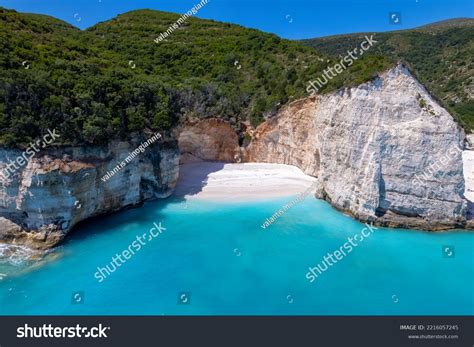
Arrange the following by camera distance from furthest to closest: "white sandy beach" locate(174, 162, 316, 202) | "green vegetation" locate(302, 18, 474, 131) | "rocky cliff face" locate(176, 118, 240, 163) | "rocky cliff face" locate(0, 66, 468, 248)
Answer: "green vegetation" locate(302, 18, 474, 131), "rocky cliff face" locate(176, 118, 240, 163), "white sandy beach" locate(174, 162, 316, 202), "rocky cliff face" locate(0, 66, 468, 248)

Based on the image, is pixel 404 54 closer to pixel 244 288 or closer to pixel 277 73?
pixel 277 73

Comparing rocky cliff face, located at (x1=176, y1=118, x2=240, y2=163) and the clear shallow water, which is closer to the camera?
the clear shallow water

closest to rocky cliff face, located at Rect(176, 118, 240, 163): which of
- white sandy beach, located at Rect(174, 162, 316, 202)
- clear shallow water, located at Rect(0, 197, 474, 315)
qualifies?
white sandy beach, located at Rect(174, 162, 316, 202)

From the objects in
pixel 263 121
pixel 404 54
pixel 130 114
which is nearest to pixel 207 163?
pixel 263 121

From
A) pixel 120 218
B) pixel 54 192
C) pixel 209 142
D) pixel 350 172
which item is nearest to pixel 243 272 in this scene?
pixel 120 218

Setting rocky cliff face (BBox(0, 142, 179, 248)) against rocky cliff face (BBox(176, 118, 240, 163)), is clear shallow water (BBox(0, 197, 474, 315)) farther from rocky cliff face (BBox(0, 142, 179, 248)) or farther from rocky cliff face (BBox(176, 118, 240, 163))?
rocky cliff face (BBox(176, 118, 240, 163))
